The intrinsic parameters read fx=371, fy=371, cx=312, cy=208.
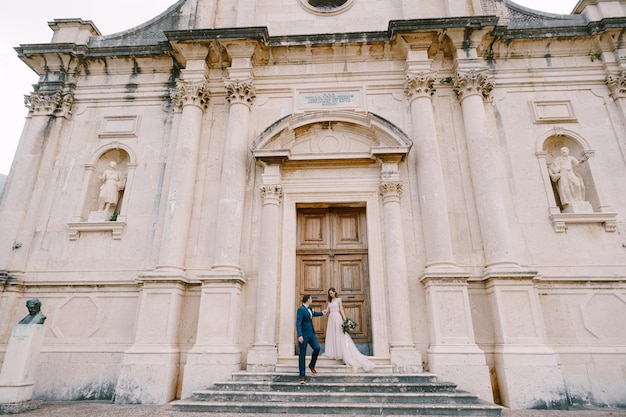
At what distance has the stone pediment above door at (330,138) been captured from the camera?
8.76 m

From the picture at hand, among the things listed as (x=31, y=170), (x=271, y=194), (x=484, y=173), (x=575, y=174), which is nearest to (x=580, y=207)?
(x=575, y=174)

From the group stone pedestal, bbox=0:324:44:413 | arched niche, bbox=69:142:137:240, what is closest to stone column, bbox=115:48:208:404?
arched niche, bbox=69:142:137:240

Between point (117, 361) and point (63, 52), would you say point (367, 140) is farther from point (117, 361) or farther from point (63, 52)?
point (63, 52)

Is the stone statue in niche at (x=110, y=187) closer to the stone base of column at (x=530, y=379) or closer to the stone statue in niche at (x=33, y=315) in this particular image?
the stone statue in niche at (x=33, y=315)

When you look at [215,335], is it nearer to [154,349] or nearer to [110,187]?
[154,349]

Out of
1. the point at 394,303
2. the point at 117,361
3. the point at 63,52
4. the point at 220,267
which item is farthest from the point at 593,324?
the point at 63,52

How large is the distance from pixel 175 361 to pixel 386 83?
8.14 metres

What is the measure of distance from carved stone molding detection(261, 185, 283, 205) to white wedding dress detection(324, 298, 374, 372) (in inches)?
106

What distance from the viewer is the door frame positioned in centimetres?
779

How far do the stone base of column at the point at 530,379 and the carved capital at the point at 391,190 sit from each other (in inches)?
146

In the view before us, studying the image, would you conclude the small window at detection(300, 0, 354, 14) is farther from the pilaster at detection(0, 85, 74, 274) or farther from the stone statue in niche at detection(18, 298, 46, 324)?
the stone statue in niche at detection(18, 298, 46, 324)

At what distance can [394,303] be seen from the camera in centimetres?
771

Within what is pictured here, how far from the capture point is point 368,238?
8.48 meters

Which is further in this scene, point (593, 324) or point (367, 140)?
point (367, 140)
